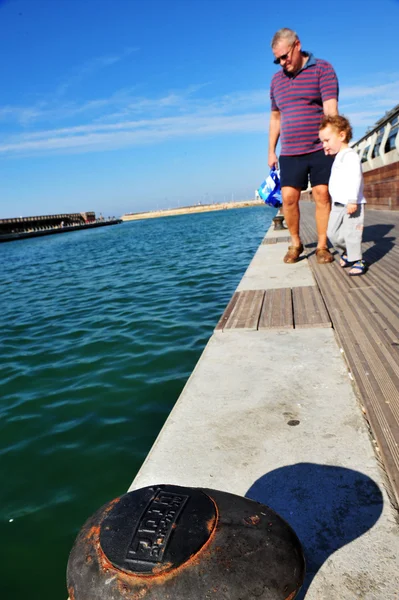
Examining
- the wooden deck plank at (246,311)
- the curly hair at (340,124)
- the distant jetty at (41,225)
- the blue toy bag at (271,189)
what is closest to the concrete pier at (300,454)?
the wooden deck plank at (246,311)

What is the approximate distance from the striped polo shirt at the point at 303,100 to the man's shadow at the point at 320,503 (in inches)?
170

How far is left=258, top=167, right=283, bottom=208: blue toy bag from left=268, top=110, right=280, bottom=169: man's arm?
2.30 m

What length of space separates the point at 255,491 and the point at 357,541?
1.25 feet

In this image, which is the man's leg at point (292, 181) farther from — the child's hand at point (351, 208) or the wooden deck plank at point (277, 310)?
the wooden deck plank at point (277, 310)

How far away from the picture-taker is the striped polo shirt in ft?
15.6

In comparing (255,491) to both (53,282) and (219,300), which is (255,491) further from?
(53,282)

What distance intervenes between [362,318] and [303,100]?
302 centimetres

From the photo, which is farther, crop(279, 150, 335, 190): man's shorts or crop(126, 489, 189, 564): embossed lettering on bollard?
crop(279, 150, 335, 190): man's shorts

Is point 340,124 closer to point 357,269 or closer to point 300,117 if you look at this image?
point 300,117

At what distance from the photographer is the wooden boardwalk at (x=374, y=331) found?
5.88 ft

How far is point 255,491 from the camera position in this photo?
154cm

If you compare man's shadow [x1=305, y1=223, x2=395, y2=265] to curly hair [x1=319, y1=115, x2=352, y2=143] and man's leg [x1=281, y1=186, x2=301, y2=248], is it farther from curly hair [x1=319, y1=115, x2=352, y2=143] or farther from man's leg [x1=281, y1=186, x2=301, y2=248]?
curly hair [x1=319, y1=115, x2=352, y2=143]

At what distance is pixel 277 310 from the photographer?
12.5 feet

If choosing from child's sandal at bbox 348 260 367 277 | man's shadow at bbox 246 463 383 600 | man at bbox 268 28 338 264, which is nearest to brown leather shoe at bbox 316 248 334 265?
man at bbox 268 28 338 264
